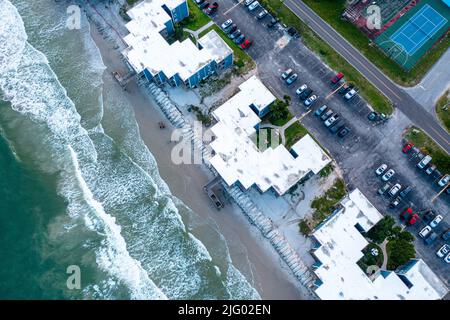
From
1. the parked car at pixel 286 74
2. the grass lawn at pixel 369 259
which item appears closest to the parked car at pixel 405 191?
the grass lawn at pixel 369 259

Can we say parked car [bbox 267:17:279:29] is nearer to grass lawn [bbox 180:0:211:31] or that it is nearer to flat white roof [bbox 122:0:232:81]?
flat white roof [bbox 122:0:232:81]

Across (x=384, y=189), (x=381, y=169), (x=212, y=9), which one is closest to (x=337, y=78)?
(x=381, y=169)

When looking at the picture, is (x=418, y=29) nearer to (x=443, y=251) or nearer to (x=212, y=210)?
(x=443, y=251)

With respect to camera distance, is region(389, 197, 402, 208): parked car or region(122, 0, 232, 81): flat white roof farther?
region(122, 0, 232, 81): flat white roof

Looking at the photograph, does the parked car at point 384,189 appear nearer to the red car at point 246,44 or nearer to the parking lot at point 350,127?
the parking lot at point 350,127

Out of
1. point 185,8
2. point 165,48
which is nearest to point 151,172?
point 165,48

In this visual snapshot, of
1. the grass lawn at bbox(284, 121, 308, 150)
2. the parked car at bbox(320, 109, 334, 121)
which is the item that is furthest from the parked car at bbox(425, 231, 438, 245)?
the grass lawn at bbox(284, 121, 308, 150)
